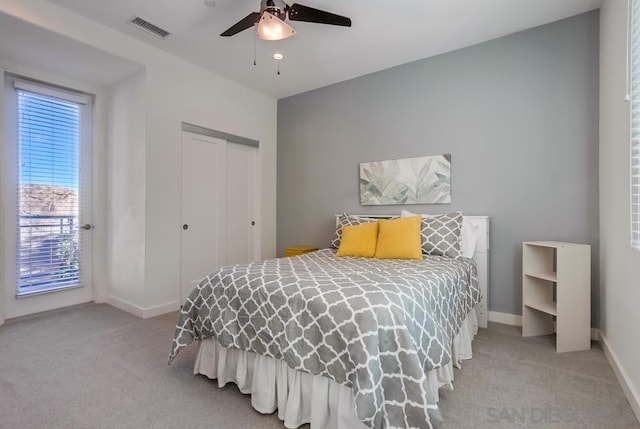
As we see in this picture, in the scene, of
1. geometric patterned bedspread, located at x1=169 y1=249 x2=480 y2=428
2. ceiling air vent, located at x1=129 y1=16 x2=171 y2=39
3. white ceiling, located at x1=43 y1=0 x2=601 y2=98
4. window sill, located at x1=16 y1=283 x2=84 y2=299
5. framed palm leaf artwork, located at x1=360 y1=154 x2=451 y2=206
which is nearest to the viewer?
geometric patterned bedspread, located at x1=169 y1=249 x2=480 y2=428

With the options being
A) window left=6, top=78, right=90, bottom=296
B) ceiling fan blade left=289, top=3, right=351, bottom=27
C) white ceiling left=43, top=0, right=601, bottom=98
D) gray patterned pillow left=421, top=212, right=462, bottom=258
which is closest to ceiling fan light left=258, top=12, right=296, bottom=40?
ceiling fan blade left=289, top=3, right=351, bottom=27

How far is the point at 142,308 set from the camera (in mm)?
3188

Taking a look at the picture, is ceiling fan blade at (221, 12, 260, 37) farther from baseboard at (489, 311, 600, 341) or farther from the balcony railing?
baseboard at (489, 311, 600, 341)

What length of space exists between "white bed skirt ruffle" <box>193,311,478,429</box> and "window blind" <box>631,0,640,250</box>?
1.20 metres

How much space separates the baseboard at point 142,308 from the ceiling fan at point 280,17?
2.73 m

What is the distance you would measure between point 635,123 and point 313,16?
2.04 m

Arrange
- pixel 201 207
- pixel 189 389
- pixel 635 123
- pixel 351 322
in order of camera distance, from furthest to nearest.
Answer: pixel 201 207 → pixel 189 389 → pixel 635 123 → pixel 351 322

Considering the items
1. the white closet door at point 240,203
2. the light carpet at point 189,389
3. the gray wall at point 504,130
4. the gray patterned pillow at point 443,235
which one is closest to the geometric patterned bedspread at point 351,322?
the light carpet at point 189,389

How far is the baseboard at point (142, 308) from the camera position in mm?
3184

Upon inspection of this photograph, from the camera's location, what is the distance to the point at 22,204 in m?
3.16

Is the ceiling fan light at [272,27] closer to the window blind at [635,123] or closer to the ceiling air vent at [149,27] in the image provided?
the ceiling air vent at [149,27]

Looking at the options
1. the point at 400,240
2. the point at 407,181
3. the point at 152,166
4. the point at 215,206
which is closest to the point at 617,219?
the point at 400,240

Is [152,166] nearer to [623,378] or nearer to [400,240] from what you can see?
[400,240]

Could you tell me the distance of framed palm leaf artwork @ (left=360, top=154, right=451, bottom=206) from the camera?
3262 millimetres
